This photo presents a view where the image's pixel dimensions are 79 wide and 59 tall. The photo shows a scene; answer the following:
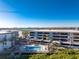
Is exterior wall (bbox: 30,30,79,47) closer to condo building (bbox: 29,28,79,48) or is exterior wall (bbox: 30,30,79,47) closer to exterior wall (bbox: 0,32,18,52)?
condo building (bbox: 29,28,79,48)

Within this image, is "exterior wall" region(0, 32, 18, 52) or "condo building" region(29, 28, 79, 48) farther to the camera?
"condo building" region(29, 28, 79, 48)

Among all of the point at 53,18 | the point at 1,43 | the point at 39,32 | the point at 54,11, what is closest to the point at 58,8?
the point at 54,11

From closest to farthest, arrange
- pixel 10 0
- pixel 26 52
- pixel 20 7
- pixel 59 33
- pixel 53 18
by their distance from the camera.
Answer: pixel 10 0
pixel 20 7
pixel 26 52
pixel 53 18
pixel 59 33

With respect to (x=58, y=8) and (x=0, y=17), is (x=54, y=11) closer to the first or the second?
(x=58, y=8)

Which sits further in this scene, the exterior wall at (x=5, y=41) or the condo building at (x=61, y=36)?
the condo building at (x=61, y=36)

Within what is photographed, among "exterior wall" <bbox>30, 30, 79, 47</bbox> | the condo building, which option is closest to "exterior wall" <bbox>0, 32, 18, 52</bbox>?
the condo building

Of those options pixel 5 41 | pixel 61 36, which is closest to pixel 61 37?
pixel 61 36

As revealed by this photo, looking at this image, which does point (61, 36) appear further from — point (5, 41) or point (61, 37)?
point (5, 41)

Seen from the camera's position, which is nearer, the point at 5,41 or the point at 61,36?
the point at 5,41

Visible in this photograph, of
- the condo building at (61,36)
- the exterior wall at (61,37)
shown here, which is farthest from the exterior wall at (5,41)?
the exterior wall at (61,37)

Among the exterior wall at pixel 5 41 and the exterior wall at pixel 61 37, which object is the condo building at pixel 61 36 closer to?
the exterior wall at pixel 61 37

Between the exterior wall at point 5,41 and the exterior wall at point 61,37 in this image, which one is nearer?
the exterior wall at point 5,41
